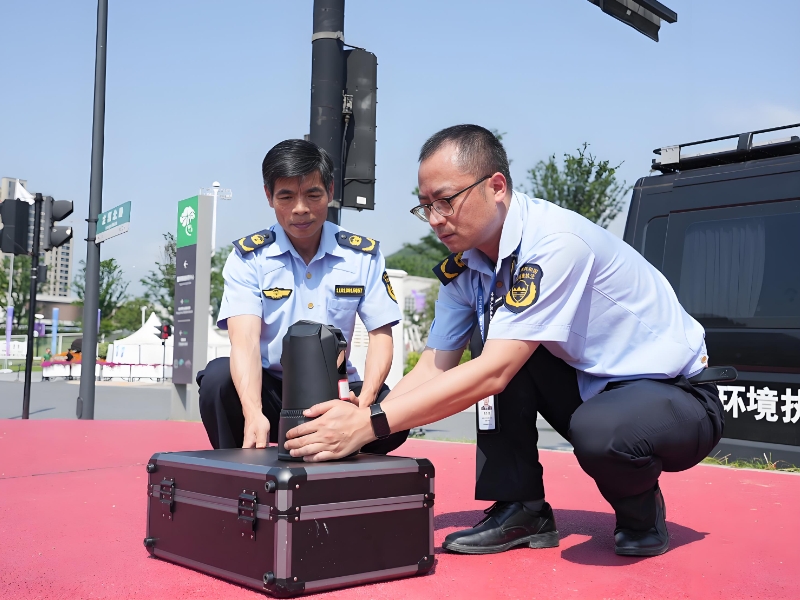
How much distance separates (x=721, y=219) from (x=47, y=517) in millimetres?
4581

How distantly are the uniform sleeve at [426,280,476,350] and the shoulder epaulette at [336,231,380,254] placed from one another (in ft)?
1.90

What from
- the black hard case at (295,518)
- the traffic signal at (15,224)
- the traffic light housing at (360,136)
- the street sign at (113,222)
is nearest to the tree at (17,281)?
the traffic signal at (15,224)

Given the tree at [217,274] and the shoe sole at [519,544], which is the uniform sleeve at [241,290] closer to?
the shoe sole at [519,544]

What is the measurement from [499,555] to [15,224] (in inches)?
370

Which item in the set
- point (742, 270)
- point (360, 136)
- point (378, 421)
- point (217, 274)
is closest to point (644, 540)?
point (378, 421)

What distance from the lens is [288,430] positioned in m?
2.44

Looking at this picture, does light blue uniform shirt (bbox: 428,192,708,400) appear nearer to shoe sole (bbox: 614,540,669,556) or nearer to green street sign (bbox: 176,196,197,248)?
shoe sole (bbox: 614,540,669,556)

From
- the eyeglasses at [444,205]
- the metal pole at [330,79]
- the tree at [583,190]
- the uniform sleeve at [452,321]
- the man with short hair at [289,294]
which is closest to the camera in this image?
the eyeglasses at [444,205]

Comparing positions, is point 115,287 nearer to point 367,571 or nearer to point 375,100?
point 375,100

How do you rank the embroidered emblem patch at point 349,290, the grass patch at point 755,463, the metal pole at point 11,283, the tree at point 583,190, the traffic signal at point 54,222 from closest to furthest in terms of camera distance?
the embroidered emblem patch at point 349,290
the grass patch at point 755,463
the traffic signal at point 54,222
the tree at point 583,190
the metal pole at point 11,283

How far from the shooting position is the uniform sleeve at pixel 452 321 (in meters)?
3.01

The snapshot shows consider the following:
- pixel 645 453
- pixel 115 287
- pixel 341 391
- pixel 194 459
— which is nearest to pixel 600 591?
pixel 645 453

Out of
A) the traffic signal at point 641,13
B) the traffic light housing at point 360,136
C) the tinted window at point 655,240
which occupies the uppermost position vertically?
the traffic signal at point 641,13

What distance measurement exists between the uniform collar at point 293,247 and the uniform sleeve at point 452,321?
2.09 ft
